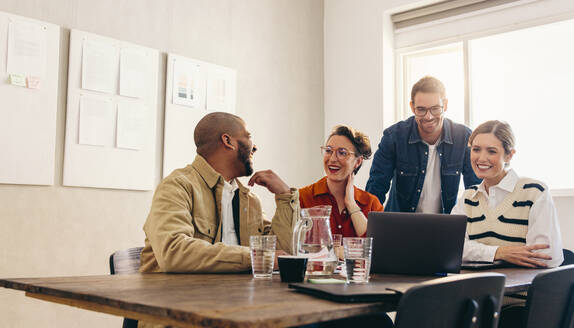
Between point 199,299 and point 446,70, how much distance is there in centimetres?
393

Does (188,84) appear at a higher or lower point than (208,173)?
higher

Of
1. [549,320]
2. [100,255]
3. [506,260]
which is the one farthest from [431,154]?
[100,255]

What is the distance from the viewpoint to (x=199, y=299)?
97cm

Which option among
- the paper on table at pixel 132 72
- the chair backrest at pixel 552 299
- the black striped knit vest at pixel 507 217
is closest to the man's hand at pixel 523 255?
the black striped knit vest at pixel 507 217

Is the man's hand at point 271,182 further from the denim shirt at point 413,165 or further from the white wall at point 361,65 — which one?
the white wall at point 361,65

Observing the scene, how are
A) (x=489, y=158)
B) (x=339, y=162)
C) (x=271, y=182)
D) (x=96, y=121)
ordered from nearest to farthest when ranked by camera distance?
(x=271, y=182) < (x=489, y=158) < (x=339, y=162) < (x=96, y=121)

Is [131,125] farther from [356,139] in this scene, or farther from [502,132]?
[502,132]

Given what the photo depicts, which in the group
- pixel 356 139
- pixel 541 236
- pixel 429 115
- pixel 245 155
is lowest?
pixel 541 236

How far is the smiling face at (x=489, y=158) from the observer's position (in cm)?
229

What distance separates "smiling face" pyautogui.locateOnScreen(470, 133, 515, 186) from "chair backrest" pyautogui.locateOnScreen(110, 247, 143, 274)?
1.41 m

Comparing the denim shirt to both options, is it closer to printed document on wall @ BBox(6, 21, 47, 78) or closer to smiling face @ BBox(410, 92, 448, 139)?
smiling face @ BBox(410, 92, 448, 139)

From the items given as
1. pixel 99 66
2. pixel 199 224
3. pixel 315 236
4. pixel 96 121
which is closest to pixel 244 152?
pixel 199 224

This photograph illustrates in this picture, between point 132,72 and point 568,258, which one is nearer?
point 568,258

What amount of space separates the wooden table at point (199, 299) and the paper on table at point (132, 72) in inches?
89.2
